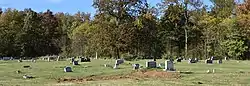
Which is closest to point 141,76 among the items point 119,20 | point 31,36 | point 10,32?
point 119,20

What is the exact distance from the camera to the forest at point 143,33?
260 feet

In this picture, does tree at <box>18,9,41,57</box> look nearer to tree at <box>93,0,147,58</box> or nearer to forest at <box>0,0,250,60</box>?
forest at <box>0,0,250,60</box>

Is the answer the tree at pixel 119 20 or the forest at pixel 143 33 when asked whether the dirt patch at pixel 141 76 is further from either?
the tree at pixel 119 20

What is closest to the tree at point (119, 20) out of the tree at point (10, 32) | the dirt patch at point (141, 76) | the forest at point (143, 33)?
the forest at point (143, 33)

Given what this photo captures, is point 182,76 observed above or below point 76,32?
below

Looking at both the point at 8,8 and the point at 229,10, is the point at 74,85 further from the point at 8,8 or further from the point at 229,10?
the point at 8,8

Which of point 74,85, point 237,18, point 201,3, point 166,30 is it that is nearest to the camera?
point 74,85

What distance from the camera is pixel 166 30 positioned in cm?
9200

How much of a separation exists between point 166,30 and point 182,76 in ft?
205

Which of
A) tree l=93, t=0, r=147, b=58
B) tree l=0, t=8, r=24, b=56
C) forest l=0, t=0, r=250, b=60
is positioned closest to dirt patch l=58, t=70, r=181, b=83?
forest l=0, t=0, r=250, b=60

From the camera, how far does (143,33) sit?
8719 cm

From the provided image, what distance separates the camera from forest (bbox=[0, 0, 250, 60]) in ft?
260

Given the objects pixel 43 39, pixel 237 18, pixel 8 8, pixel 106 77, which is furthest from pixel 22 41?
pixel 106 77

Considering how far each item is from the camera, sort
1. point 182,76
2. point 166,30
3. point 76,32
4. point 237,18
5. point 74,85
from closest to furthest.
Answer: point 74,85
point 182,76
point 237,18
point 166,30
point 76,32
